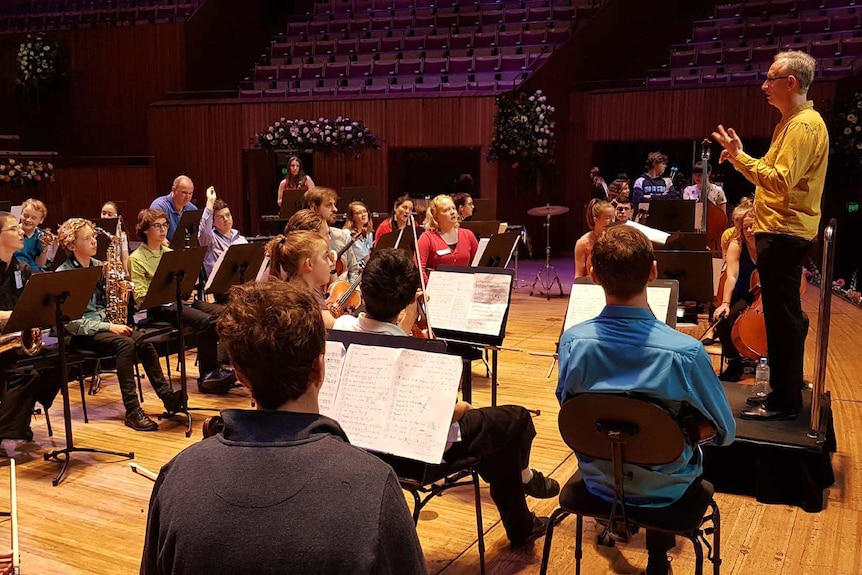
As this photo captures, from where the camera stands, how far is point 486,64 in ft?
41.0

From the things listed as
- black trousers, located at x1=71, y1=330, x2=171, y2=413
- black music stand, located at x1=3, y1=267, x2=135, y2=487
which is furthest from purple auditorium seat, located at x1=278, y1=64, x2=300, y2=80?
black music stand, located at x1=3, y1=267, x2=135, y2=487

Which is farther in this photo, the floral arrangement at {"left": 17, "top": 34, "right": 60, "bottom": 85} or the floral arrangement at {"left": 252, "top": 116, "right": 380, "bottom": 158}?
the floral arrangement at {"left": 17, "top": 34, "right": 60, "bottom": 85}

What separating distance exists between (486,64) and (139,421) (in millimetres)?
9103

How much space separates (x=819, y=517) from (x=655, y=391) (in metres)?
1.77

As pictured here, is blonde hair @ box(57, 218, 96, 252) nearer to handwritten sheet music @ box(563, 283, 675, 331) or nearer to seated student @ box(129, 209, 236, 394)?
seated student @ box(129, 209, 236, 394)

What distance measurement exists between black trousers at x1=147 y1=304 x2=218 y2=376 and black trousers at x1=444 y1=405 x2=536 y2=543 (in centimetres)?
306

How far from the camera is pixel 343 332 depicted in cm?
271

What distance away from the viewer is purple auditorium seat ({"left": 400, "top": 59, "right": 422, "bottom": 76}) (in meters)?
12.9

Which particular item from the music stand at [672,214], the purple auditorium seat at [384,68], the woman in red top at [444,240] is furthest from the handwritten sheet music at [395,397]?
the purple auditorium seat at [384,68]

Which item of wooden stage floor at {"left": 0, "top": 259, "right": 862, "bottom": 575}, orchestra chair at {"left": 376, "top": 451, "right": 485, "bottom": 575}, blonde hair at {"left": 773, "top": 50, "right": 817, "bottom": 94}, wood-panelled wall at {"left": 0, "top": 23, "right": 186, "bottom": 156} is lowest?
wooden stage floor at {"left": 0, "top": 259, "right": 862, "bottom": 575}

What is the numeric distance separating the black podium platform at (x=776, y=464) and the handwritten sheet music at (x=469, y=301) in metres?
1.22

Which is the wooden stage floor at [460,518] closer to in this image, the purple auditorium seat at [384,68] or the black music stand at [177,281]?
the black music stand at [177,281]

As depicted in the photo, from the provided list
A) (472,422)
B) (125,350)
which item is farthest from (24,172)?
(472,422)

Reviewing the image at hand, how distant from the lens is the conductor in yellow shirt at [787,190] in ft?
11.3
